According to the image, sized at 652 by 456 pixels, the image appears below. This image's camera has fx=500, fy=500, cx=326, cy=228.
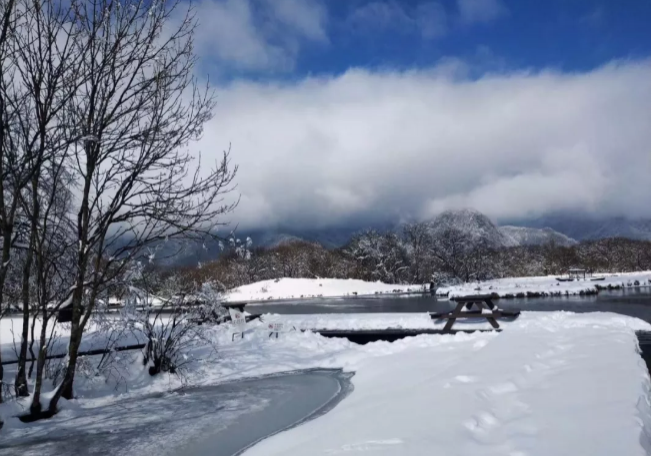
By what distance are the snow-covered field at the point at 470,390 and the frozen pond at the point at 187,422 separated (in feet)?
1.32

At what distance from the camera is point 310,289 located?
57.2 m

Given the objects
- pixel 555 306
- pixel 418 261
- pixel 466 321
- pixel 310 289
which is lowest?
pixel 555 306

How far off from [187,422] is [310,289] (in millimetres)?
50245

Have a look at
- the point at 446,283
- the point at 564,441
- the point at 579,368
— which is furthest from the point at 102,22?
the point at 446,283

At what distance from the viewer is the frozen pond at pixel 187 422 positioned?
611cm

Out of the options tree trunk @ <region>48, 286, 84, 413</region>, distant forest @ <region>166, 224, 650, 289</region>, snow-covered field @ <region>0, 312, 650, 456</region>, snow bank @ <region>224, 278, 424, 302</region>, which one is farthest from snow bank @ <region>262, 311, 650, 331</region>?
distant forest @ <region>166, 224, 650, 289</region>

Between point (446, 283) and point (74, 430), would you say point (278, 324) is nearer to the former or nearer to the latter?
point (74, 430)

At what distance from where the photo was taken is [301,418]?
22.8 feet

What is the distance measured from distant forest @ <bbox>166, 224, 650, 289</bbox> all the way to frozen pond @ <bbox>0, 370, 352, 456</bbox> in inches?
2275

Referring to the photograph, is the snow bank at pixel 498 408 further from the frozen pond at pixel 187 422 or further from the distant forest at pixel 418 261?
the distant forest at pixel 418 261

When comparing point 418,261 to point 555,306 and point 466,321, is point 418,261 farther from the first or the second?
point 466,321

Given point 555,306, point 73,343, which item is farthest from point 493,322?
point 555,306

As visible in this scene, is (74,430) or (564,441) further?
(74,430)

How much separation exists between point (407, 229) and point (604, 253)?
38.3 m
